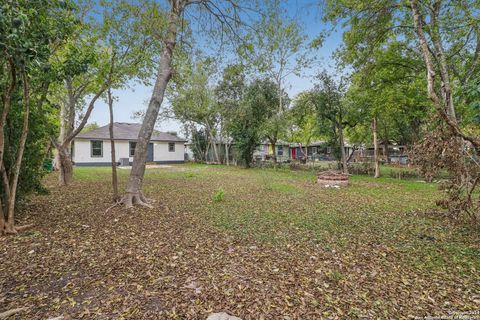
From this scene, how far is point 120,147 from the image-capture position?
831 inches

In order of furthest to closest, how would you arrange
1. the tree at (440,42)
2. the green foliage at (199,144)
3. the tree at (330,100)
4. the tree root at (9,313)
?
1. the green foliage at (199,144)
2. the tree at (330,100)
3. the tree at (440,42)
4. the tree root at (9,313)

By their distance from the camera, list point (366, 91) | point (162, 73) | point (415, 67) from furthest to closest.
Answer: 1. point (366, 91)
2. point (415, 67)
3. point (162, 73)

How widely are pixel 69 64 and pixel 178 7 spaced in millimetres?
3175

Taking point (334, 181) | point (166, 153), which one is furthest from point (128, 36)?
point (166, 153)

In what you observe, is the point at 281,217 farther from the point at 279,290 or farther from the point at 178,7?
the point at 178,7

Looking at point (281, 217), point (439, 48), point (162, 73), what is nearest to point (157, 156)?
point (162, 73)

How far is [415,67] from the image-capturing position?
34.3 feet

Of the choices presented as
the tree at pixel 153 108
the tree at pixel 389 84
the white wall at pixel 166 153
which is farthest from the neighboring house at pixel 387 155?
the white wall at pixel 166 153

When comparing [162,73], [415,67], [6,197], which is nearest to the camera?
Answer: [6,197]

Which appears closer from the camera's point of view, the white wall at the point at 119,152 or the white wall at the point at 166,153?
the white wall at the point at 119,152

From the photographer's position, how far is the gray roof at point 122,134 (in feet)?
65.4

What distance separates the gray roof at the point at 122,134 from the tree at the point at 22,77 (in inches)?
636

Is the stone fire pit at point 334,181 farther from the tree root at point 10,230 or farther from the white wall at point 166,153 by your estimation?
the white wall at point 166,153

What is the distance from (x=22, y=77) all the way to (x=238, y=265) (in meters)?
4.03
